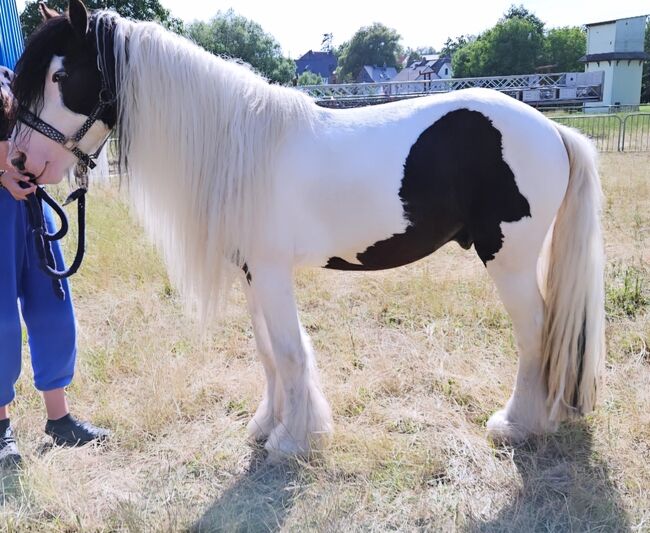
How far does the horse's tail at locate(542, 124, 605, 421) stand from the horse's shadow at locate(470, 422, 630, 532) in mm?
147

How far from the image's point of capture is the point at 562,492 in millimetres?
1995

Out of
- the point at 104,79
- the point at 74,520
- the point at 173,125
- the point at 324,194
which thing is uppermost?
the point at 104,79

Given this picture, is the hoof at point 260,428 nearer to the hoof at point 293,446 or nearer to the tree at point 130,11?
the hoof at point 293,446

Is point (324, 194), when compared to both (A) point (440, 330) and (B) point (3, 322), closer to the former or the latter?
(B) point (3, 322)

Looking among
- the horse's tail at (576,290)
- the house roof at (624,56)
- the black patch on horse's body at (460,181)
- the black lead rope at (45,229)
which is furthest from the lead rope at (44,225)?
the house roof at (624,56)

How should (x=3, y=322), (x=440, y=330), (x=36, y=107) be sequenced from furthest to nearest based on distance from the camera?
(x=440, y=330)
(x=3, y=322)
(x=36, y=107)

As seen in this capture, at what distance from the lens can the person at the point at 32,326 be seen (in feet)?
6.96

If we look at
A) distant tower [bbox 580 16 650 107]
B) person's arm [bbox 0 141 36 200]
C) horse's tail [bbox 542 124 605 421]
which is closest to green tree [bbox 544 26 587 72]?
distant tower [bbox 580 16 650 107]

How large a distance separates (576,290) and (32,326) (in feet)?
8.03

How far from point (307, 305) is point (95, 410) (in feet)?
5.85

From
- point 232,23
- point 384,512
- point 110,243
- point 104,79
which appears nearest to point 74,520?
point 384,512

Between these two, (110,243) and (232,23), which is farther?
(232,23)

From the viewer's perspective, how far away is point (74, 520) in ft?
6.26

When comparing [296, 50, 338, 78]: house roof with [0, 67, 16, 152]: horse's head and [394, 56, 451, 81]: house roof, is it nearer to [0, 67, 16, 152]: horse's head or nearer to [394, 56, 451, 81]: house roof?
[394, 56, 451, 81]: house roof
